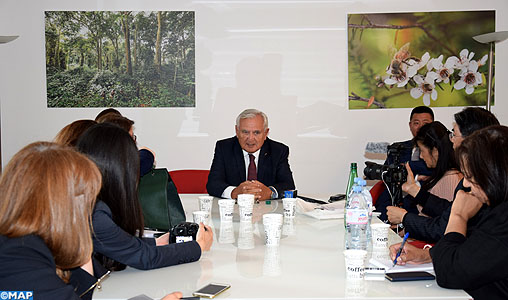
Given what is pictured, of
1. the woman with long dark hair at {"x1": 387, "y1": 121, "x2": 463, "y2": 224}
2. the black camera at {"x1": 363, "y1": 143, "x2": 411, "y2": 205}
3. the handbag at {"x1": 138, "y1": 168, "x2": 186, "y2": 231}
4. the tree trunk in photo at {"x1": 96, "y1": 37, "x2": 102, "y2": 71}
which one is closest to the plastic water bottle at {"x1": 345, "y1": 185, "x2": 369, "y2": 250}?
the black camera at {"x1": 363, "y1": 143, "x2": 411, "y2": 205}

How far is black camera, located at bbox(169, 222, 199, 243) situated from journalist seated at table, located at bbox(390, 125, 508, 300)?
2.77 feet

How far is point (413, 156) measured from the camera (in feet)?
16.9

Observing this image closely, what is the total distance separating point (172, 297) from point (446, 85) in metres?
5.10

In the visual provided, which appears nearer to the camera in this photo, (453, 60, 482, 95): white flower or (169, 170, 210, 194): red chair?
(169, 170, 210, 194): red chair

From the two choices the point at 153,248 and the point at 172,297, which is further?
the point at 153,248

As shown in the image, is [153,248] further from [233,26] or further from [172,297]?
[233,26]

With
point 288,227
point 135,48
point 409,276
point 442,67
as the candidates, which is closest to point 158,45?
point 135,48

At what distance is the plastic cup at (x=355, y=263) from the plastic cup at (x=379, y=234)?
42 centimetres

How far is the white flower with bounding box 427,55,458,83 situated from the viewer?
6.12 m

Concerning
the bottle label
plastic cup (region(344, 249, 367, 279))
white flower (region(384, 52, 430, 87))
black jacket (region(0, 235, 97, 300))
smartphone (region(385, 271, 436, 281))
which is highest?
white flower (region(384, 52, 430, 87))

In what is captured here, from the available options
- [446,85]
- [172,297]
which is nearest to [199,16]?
[446,85]

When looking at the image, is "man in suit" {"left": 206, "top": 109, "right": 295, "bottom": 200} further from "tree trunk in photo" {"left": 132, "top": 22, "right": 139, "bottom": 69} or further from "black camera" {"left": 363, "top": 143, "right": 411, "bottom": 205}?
"tree trunk in photo" {"left": 132, "top": 22, "right": 139, "bottom": 69}

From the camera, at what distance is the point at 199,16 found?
607 cm

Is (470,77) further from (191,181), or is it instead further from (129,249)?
(129,249)
